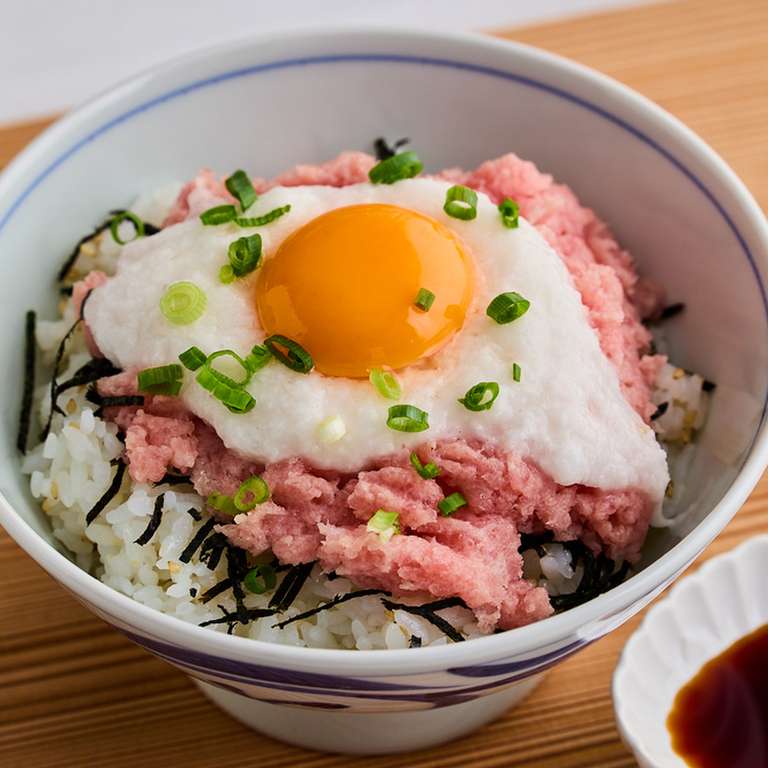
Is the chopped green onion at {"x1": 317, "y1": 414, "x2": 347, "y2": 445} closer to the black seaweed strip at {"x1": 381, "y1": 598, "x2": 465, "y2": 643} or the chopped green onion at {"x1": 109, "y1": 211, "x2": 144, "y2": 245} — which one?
the black seaweed strip at {"x1": 381, "y1": 598, "x2": 465, "y2": 643}

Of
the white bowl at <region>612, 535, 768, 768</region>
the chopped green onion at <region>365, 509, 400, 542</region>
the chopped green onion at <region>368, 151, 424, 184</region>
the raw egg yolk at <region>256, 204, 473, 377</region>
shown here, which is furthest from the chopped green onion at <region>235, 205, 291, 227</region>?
the white bowl at <region>612, 535, 768, 768</region>

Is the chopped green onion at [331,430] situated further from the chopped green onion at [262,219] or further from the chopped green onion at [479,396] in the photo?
the chopped green onion at [262,219]

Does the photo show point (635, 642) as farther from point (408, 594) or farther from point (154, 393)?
point (154, 393)

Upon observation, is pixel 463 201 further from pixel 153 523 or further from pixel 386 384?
pixel 153 523

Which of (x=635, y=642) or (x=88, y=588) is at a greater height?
(x=88, y=588)

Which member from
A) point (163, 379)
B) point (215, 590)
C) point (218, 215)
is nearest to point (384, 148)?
point (218, 215)

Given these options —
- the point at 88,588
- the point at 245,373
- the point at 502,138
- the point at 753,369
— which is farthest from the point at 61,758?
the point at 502,138

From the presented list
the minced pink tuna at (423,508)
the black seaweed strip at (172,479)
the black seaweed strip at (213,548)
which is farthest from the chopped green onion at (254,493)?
the black seaweed strip at (172,479)
